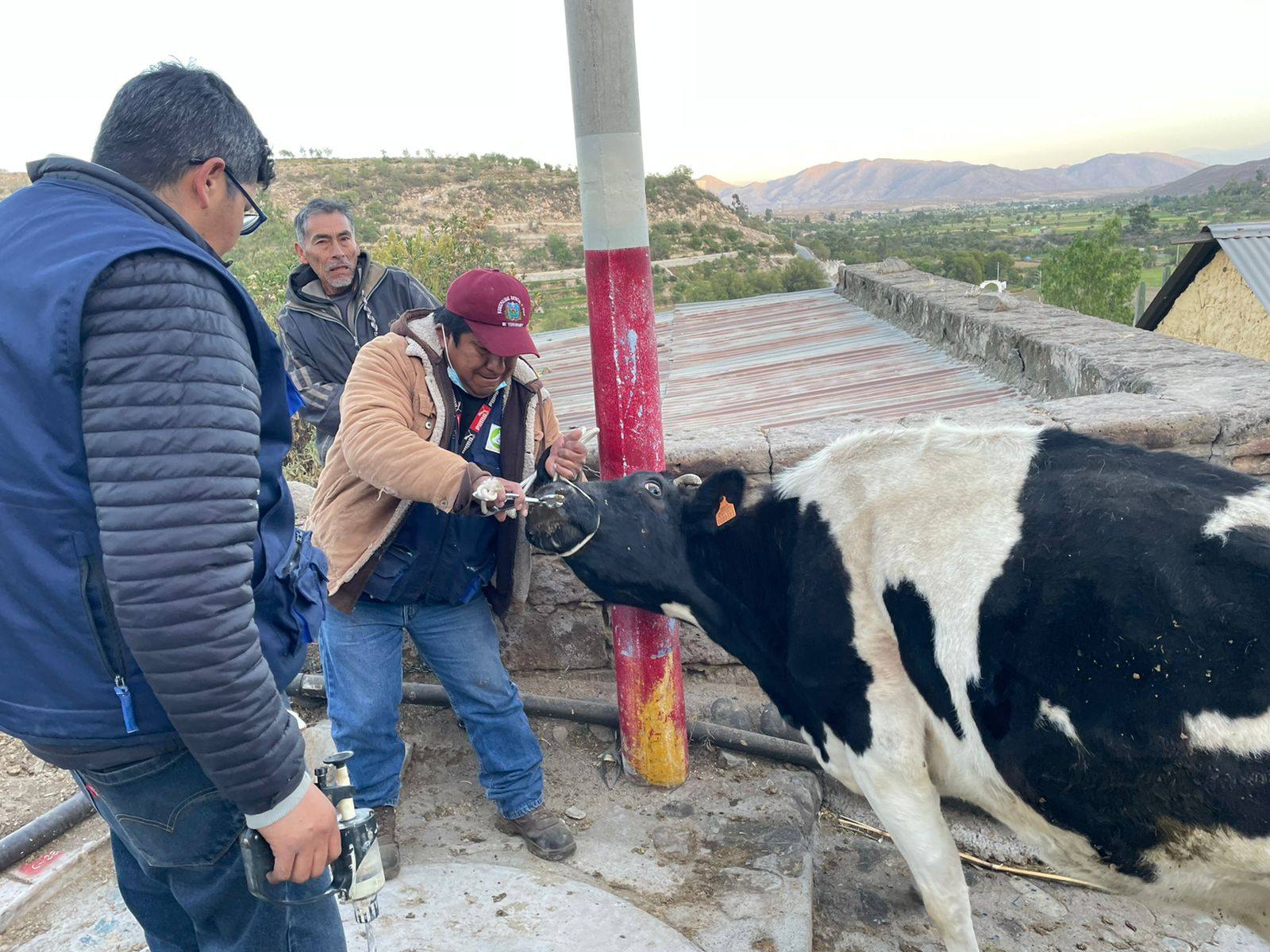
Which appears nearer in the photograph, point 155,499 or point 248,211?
point 155,499

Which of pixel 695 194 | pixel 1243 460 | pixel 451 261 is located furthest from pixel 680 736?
pixel 695 194

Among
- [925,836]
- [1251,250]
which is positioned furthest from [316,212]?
[1251,250]

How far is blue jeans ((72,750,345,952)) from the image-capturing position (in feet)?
5.60

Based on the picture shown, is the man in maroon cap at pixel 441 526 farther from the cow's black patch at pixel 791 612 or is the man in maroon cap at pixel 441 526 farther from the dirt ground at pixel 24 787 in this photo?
the dirt ground at pixel 24 787

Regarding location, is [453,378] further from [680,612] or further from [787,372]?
[787,372]

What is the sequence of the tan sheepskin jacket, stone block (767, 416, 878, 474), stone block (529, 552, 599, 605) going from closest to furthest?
the tan sheepskin jacket, stone block (767, 416, 878, 474), stone block (529, 552, 599, 605)

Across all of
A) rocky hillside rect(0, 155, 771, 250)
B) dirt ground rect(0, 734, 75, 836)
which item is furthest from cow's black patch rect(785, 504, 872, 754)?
rocky hillside rect(0, 155, 771, 250)

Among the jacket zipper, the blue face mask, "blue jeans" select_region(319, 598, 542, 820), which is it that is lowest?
"blue jeans" select_region(319, 598, 542, 820)

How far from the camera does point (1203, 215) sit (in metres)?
98.8

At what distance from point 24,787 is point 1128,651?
4133 millimetres

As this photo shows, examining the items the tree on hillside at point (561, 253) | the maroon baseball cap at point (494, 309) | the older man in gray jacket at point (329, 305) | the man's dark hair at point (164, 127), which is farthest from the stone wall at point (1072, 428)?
the tree on hillside at point (561, 253)

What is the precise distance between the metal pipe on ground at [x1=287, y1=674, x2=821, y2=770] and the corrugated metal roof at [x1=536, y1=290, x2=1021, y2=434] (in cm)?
138

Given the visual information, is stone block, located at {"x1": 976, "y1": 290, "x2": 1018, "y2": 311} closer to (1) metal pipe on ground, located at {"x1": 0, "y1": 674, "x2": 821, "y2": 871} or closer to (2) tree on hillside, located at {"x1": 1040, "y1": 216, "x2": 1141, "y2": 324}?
(1) metal pipe on ground, located at {"x1": 0, "y1": 674, "x2": 821, "y2": 871}

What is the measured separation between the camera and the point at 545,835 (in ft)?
11.3
